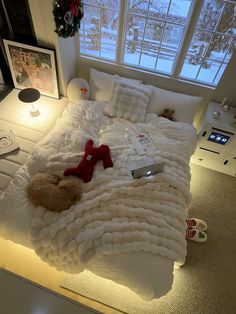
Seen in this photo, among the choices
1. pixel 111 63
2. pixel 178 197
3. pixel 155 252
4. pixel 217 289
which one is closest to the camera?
pixel 155 252

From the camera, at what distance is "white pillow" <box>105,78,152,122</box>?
2.47 meters

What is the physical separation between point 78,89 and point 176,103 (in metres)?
0.98

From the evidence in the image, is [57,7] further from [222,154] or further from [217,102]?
[222,154]

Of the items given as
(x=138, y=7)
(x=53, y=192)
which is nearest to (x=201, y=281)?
(x=53, y=192)

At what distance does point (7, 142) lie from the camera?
2.29 metres

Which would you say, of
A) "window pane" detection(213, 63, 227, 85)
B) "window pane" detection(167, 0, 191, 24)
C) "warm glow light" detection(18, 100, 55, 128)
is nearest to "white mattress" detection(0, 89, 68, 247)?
"warm glow light" detection(18, 100, 55, 128)

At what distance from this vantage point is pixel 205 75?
8.31ft

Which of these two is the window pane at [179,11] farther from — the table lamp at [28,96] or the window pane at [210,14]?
the table lamp at [28,96]

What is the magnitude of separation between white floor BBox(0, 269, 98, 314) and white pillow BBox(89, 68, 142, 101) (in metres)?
1.91

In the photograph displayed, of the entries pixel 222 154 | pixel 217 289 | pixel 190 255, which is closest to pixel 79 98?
pixel 222 154

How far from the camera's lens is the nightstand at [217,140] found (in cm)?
238

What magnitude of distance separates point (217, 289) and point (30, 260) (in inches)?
61.6

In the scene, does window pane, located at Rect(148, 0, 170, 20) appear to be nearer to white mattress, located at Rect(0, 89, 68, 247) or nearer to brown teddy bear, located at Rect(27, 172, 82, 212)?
white mattress, located at Rect(0, 89, 68, 247)

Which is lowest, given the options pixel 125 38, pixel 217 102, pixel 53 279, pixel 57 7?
pixel 53 279
